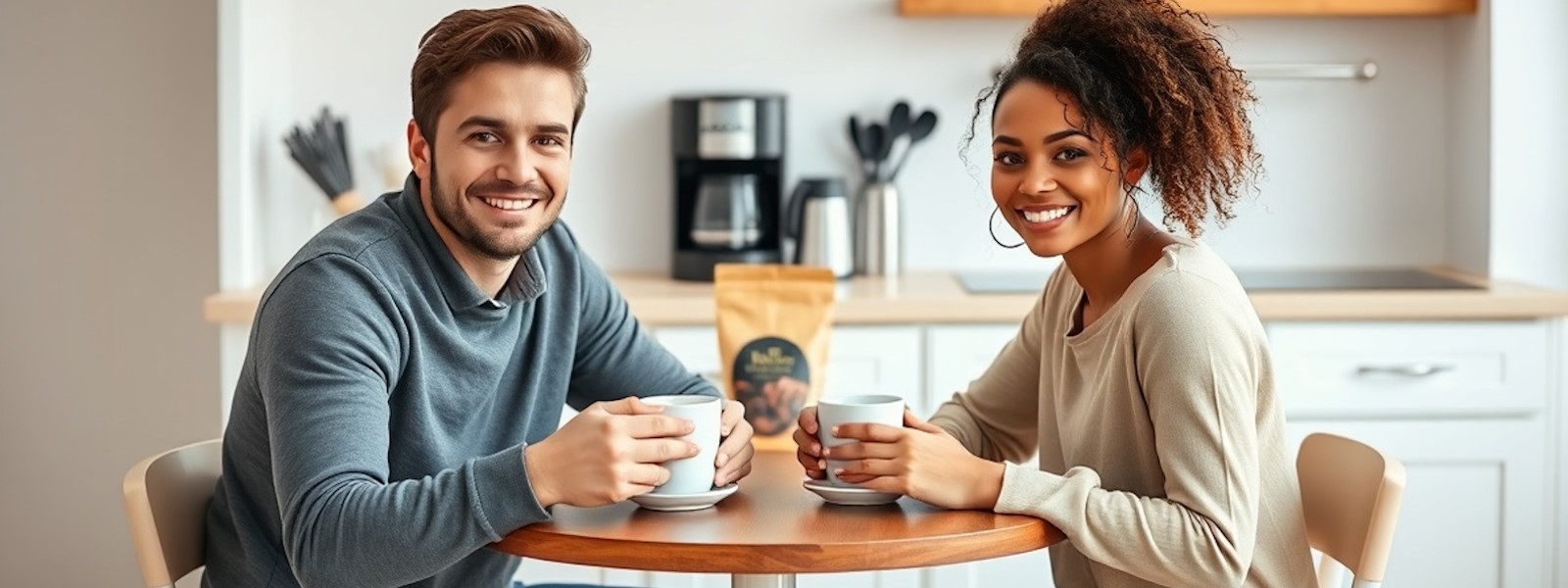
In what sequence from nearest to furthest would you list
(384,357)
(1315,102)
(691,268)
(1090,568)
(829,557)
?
(829,557)
(384,357)
(1090,568)
(691,268)
(1315,102)

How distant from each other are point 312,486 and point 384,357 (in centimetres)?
16

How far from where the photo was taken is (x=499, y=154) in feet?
5.67

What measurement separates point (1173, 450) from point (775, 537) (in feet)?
1.28

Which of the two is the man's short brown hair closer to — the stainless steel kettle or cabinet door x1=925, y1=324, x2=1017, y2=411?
cabinet door x1=925, y1=324, x2=1017, y2=411

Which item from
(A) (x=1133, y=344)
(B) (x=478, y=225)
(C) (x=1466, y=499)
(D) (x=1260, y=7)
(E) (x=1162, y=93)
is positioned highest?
(D) (x=1260, y=7)

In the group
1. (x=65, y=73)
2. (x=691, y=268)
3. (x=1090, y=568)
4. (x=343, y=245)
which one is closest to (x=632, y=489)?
(x=343, y=245)

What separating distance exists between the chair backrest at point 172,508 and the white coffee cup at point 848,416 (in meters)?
0.67

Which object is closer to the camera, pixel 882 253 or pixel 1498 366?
pixel 1498 366

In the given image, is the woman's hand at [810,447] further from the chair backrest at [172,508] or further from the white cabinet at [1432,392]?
the white cabinet at [1432,392]

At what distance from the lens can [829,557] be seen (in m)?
1.39

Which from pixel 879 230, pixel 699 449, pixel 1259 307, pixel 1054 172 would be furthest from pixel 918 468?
pixel 879 230

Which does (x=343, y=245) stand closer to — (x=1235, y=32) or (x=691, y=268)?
(x=691, y=268)

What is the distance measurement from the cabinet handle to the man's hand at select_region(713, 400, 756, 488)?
5.13 ft

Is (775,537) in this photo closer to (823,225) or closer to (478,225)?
(478,225)
